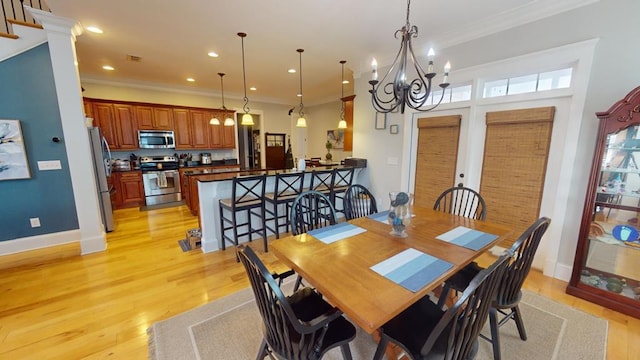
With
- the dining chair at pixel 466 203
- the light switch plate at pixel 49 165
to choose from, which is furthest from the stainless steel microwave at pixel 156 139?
the dining chair at pixel 466 203

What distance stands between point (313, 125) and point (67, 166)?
234 inches

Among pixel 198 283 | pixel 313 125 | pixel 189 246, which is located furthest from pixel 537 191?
pixel 313 125

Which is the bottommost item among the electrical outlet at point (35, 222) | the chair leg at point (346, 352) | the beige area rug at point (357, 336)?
the beige area rug at point (357, 336)

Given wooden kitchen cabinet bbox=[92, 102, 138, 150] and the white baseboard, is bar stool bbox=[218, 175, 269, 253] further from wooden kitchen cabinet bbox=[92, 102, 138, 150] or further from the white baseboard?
wooden kitchen cabinet bbox=[92, 102, 138, 150]

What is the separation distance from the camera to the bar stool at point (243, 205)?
9.69ft

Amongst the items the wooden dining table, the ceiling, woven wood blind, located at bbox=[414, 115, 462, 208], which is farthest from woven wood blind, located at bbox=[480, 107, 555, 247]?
the wooden dining table

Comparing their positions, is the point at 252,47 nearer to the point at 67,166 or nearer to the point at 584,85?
the point at 67,166

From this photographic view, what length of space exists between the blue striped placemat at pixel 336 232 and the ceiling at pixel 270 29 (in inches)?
84.5

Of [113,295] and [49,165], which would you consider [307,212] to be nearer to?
[113,295]

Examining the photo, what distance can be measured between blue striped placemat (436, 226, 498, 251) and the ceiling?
216cm

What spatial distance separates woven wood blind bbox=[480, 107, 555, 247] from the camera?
8.29 feet

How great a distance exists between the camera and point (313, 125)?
8.00 meters

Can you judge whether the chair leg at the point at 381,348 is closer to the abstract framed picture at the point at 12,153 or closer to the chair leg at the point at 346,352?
the chair leg at the point at 346,352

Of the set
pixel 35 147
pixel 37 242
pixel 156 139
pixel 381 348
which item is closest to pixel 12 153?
pixel 35 147
